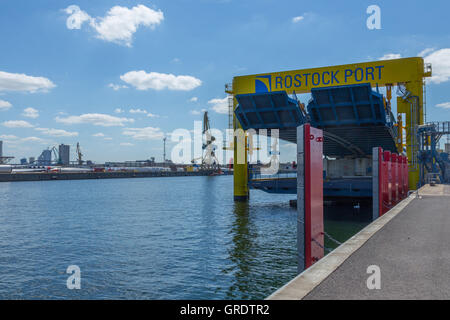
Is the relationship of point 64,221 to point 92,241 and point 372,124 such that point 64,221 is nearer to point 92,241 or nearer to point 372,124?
point 92,241

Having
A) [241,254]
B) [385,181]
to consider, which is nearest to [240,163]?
[385,181]

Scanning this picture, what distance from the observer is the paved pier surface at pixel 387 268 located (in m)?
5.36

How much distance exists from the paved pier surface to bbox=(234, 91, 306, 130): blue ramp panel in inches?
512

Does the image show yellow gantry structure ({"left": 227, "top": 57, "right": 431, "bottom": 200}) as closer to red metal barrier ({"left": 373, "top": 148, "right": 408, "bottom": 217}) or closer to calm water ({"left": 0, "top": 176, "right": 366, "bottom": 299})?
red metal barrier ({"left": 373, "top": 148, "right": 408, "bottom": 217})

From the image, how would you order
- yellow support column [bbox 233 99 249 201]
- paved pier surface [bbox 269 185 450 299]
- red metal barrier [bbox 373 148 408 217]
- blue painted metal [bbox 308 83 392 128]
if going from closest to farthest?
paved pier surface [bbox 269 185 450 299], red metal barrier [bbox 373 148 408 217], blue painted metal [bbox 308 83 392 128], yellow support column [bbox 233 99 249 201]

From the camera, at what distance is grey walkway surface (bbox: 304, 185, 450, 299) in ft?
17.6

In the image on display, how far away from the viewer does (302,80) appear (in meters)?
29.4

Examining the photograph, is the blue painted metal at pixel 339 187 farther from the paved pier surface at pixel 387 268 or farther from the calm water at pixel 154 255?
the paved pier surface at pixel 387 268

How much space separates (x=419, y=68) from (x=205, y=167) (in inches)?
6230

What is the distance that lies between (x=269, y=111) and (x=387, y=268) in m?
18.5

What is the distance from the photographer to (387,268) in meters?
6.75

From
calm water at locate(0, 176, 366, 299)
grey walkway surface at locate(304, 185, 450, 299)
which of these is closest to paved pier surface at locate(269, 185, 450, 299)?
grey walkway surface at locate(304, 185, 450, 299)

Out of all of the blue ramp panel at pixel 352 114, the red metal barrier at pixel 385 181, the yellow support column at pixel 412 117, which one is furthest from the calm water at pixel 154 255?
the yellow support column at pixel 412 117

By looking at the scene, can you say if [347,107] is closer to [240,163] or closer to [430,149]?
[240,163]
